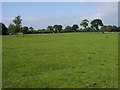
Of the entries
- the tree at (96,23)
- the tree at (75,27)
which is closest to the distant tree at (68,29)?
the tree at (75,27)

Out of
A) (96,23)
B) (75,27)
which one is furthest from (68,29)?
(96,23)

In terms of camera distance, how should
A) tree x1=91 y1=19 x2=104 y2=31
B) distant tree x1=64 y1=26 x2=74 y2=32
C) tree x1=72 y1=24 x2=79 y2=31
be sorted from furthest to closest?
tree x1=72 y1=24 x2=79 y2=31 → distant tree x1=64 y1=26 x2=74 y2=32 → tree x1=91 y1=19 x2=104 y2=31

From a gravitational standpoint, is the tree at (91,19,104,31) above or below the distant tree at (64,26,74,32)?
above

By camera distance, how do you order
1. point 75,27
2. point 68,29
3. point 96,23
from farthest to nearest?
point 75,27, point 68,29, point 96,23

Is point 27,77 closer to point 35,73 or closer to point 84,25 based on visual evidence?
point 35,73

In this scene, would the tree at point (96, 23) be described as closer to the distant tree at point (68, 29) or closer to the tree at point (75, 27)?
the distant tree at point (68, 29)

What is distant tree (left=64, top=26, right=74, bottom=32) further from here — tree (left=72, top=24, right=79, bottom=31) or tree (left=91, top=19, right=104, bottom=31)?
tree (left=91, top=19, right=104, bottom=31)

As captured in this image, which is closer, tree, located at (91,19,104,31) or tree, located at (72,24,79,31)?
tree, located at (91,19,104,31)

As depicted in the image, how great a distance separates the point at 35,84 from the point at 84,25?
6133 inches

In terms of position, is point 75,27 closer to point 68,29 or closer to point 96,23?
point 68,29

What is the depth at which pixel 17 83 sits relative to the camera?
27.0 ft

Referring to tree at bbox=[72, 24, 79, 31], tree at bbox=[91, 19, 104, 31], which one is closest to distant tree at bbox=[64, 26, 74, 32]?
tree at bbox=[72, 24, 79, 31]

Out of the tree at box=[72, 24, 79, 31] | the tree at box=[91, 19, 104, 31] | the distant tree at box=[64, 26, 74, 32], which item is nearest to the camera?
the tree at box=[91, 19, 104, 31]

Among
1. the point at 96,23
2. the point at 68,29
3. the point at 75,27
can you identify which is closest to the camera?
the point at 96,23
